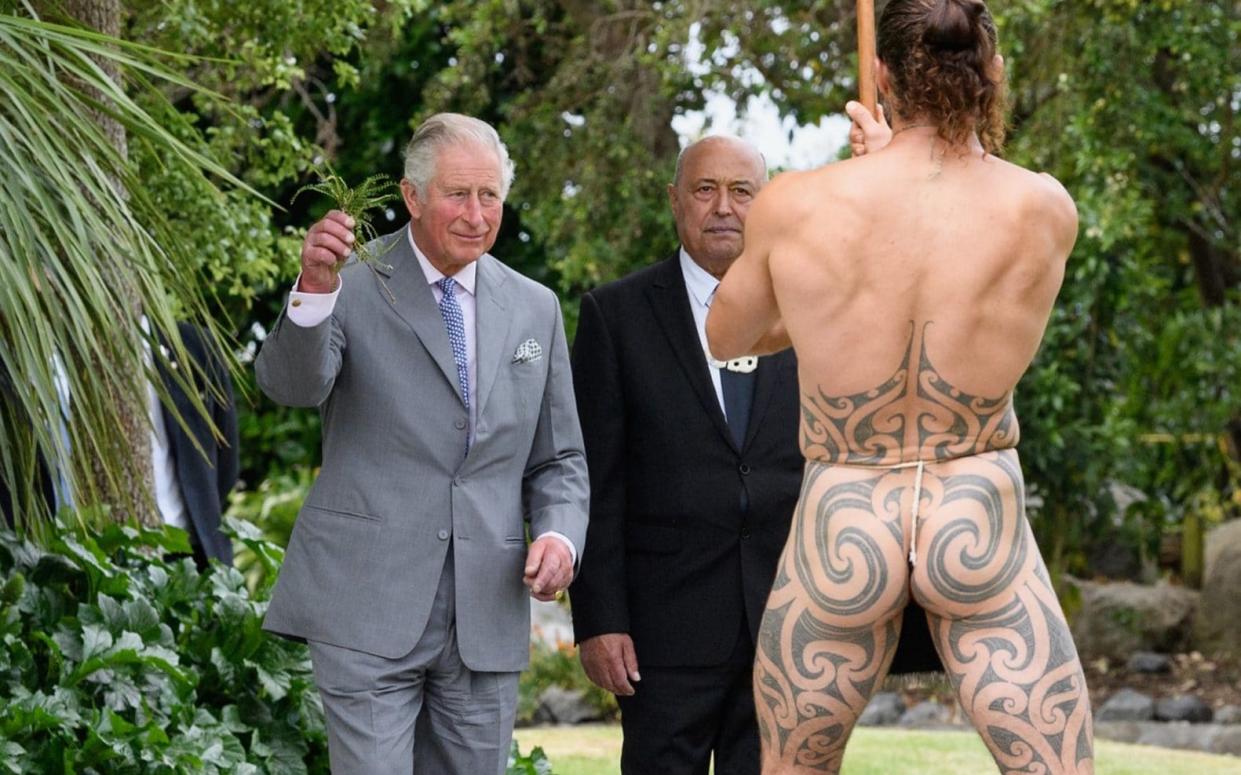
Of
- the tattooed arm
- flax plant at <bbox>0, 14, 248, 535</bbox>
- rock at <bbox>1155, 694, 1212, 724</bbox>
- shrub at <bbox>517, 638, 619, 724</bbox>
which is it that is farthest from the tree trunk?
rock at <bbox>1155, 694, 1212, 724</bbox>

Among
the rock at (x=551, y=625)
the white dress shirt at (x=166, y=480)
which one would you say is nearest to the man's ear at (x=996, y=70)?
the white dress shirt at (x=166, y=480)

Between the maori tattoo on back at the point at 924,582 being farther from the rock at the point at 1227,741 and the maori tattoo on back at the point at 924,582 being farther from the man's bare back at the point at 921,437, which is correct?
the rock at the point at 1227,741

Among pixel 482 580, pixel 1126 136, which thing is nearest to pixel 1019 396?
pixel 1126 136

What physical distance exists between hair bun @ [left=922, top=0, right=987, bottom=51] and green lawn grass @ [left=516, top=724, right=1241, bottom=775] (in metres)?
4.71

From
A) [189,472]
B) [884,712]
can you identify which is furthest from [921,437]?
[884,712]

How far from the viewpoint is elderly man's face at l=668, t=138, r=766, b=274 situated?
4266mm

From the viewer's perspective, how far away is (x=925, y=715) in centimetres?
1098

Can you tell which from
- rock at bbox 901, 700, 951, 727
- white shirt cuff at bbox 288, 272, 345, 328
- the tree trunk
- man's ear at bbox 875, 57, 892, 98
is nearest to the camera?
man's ear at bbox 875, 57, 892, 98

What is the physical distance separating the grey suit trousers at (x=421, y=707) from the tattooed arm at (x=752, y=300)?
89 cm

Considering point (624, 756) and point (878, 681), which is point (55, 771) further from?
point (878, 681)

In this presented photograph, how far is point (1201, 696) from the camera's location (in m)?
11.6

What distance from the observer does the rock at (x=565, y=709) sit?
10.3 metres

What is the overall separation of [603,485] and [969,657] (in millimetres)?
1379

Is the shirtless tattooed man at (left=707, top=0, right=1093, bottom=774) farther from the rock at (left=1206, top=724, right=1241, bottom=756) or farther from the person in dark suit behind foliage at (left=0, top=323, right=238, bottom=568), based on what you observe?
the rock at (left=1206, top=724, right=1241, bottom=756)
